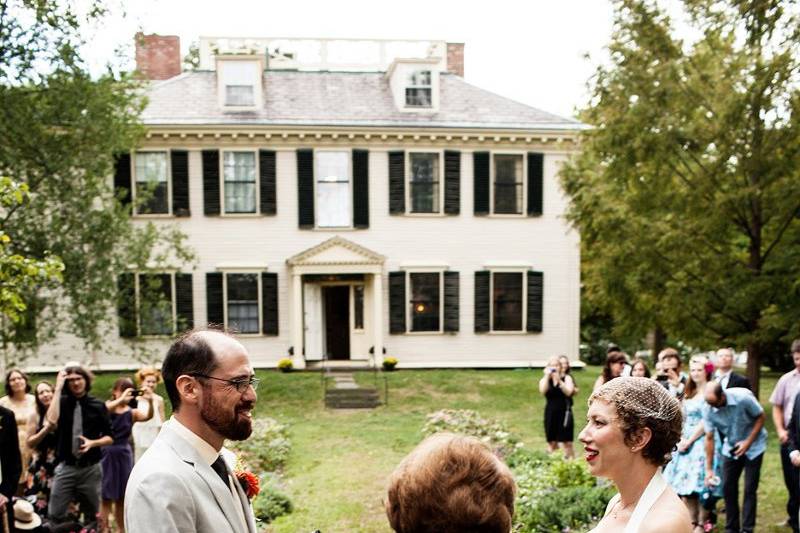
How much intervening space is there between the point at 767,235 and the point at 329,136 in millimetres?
11783

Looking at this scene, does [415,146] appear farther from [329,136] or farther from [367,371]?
[367,371]

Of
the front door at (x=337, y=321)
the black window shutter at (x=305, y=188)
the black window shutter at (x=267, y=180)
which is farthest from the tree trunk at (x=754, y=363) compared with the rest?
the black window shutter at (x=267, y=180)

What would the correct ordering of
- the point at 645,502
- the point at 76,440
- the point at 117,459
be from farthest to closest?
the point at 117,459 < the point at 76,440 < the point at 645,502

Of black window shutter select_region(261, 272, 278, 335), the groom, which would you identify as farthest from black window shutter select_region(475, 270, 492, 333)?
the groom

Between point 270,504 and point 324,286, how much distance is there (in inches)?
494

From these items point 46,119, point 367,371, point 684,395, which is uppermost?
point 46,119

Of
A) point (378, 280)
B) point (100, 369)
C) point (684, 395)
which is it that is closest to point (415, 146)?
point (378, 280)

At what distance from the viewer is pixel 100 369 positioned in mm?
18578

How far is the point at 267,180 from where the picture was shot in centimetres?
1892

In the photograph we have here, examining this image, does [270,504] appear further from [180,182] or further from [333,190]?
[180,182]

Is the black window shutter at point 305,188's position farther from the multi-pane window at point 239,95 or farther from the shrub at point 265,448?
the shrub at point 265,448

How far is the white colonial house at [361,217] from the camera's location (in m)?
18.9

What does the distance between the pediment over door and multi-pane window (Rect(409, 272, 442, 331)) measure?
4.38ft

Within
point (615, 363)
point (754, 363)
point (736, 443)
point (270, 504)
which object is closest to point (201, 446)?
point (736, 443)
